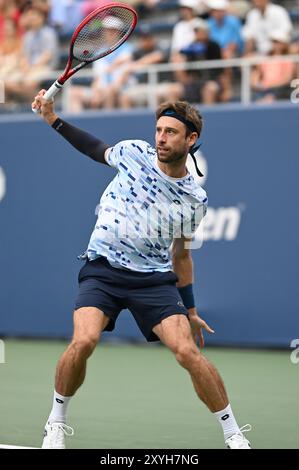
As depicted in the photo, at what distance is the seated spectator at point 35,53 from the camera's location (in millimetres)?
12898

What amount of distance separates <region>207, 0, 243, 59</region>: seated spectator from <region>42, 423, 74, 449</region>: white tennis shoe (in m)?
6.73

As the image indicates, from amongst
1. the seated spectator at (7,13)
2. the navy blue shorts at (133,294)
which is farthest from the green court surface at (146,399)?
the seated spectator at (7,13)

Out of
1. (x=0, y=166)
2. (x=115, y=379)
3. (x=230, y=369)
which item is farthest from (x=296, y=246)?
(x=0, y=166)

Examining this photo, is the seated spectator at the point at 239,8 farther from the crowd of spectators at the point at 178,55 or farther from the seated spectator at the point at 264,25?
the seated spectator at the point at 264,25

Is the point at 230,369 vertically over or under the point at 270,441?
over

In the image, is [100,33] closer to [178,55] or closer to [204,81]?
[204,81]

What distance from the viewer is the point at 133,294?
6.04 m

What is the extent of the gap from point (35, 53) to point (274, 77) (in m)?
3.67

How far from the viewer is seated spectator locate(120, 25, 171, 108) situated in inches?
463

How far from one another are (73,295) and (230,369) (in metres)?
2.43

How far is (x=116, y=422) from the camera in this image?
7023 millimetres

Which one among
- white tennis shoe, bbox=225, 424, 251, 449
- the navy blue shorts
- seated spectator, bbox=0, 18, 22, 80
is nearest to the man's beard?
the navy blue shorts

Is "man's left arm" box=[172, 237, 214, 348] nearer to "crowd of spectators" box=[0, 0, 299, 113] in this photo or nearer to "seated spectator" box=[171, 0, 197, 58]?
"crowd of spectators" box=[0, 0, 299, 113]
